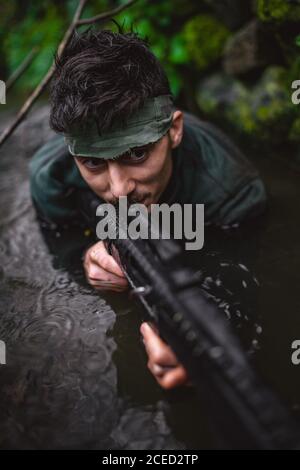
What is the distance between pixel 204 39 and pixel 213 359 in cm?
399

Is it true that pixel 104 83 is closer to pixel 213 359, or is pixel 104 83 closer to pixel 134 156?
pixel 134 156

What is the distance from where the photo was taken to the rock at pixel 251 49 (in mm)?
3838

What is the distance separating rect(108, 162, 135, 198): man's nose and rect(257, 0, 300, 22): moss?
1.86m

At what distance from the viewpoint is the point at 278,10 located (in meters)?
3.28

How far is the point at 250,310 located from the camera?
2.30 metres

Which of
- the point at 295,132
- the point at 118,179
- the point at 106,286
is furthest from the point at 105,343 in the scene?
the point at 295,132

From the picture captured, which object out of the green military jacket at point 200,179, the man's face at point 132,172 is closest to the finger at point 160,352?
the man's face at point 132,172

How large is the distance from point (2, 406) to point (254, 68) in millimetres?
3342

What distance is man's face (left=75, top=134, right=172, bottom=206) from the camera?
2.29 metres

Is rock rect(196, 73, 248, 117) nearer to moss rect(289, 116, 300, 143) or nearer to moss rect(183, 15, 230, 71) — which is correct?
moss rect(183, 15, 230, 71)

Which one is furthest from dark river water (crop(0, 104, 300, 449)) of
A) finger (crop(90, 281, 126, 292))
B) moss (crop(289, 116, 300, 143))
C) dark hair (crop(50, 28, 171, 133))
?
dark hair (crop(50, 28, 171, 133))

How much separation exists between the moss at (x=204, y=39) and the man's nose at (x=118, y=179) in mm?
2754
